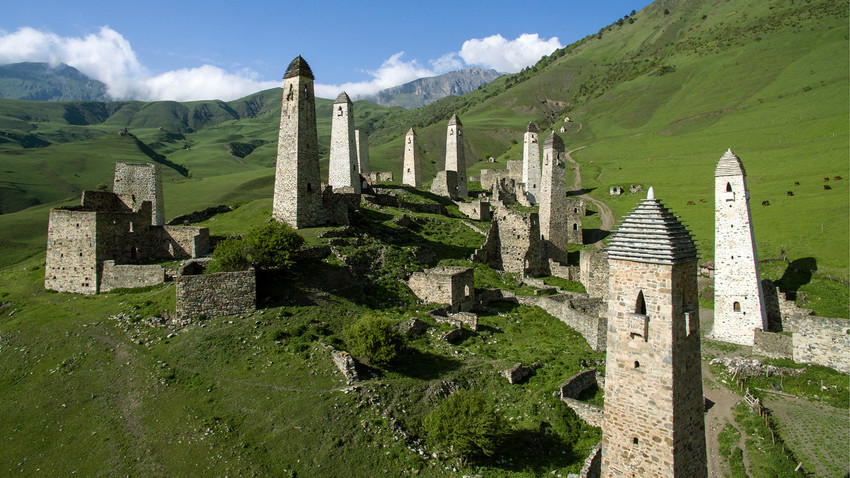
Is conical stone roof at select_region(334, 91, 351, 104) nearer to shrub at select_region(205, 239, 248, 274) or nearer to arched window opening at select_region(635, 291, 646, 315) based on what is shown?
shrub at select_region(205, 239, 248, 274)

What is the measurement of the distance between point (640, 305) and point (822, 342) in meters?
15.9

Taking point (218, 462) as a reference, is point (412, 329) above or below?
above

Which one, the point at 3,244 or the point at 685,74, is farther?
the point at 685,74

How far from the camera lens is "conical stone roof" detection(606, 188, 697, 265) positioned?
9656 mm

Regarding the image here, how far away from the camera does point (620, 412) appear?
33.8ft

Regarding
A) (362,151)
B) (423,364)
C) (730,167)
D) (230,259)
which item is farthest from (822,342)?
(362,151)

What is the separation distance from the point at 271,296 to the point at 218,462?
7.96 m

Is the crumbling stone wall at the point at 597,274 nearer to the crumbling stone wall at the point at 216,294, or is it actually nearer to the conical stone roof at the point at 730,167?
the conical stone roof at the point at 730,167

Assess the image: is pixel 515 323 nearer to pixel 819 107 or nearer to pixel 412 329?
pixel 412 329

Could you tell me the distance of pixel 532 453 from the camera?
1488 cm

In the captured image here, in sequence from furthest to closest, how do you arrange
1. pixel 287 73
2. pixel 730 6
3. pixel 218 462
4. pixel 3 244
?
pixel 730 6
pixel 3 244
pixel 287 73
pixel 218 462

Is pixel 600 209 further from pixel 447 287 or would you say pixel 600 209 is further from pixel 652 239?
pixel 652 239

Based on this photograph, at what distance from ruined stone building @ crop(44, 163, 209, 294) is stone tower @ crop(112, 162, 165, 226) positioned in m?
4.74

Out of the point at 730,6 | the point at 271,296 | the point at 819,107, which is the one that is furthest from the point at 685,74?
the point at 271,296
